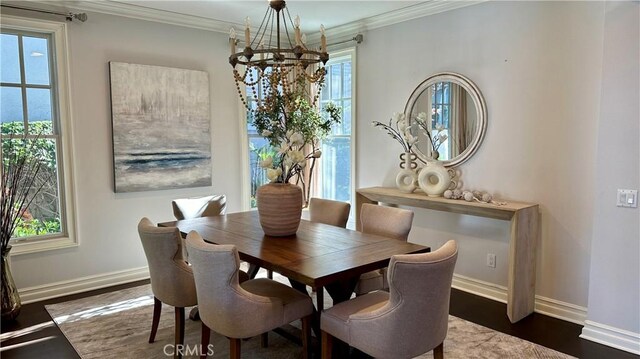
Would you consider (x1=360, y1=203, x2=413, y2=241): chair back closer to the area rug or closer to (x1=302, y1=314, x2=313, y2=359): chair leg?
the area rug

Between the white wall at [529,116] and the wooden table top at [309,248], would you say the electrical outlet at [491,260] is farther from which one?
the wooden table top at [309,248]

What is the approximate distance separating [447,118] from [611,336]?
2083 millimetres

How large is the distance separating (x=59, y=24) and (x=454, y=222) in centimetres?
391

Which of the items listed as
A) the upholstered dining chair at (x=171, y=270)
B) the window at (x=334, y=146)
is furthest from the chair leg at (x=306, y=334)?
the window at (x=334, y=146)

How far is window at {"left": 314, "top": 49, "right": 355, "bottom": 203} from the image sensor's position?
5082mm

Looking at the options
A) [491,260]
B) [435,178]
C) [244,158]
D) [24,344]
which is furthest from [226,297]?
[244,158]

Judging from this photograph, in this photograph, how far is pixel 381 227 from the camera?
321 centimetres

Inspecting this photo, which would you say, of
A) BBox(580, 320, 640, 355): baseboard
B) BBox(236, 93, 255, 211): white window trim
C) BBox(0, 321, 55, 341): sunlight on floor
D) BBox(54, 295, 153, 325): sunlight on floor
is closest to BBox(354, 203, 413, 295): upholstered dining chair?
BBox(580, 320, 640, 355): baseboard

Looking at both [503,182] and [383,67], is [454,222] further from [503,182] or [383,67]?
[383,67]

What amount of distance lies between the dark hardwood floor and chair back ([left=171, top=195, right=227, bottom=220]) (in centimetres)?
124

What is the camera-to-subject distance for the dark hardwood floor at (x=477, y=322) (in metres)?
2.88

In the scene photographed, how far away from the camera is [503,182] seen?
3691mm

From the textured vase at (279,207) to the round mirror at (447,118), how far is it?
1.75 metres

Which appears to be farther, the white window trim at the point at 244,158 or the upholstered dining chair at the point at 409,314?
the white window trim at the point at 244,158
